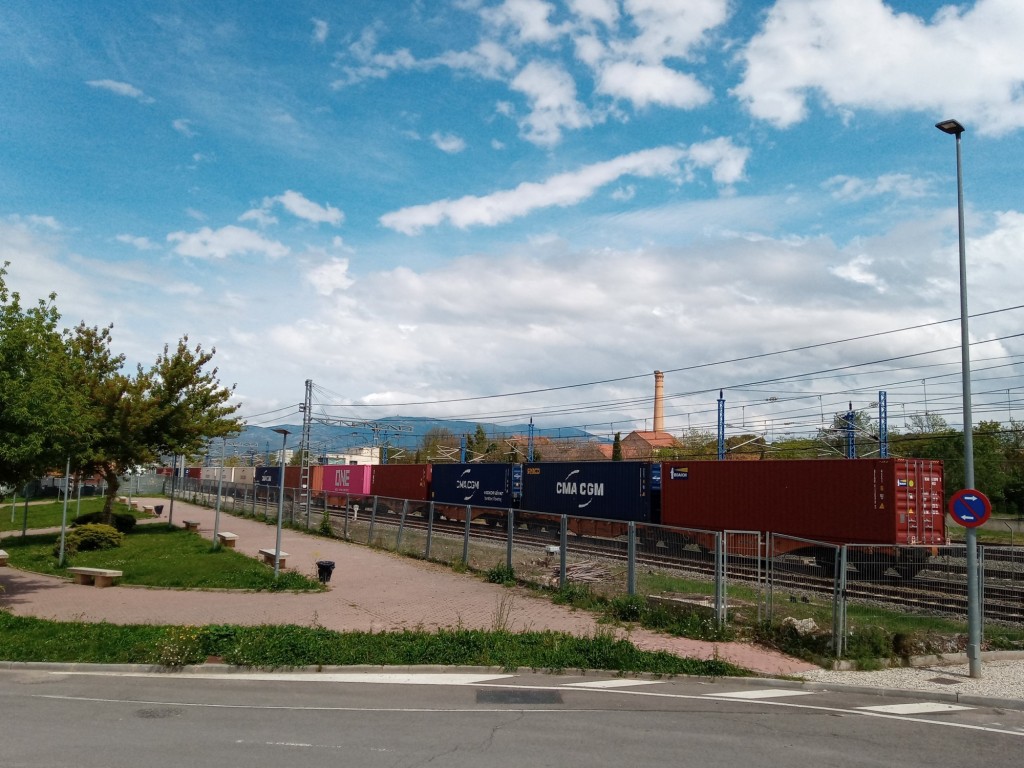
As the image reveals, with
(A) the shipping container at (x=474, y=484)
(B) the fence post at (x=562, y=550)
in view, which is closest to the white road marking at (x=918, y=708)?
(B) the fence post at (x=562, y=550)

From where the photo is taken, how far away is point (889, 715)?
9.07 meters

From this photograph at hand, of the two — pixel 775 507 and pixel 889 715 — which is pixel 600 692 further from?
pixel 775 507

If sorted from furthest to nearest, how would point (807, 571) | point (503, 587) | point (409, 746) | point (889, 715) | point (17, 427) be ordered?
point (807, 571) < point (503, 587) < point (17, 427) < point (889, 715) < point (409, 746)

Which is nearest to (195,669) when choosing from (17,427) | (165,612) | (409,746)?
(165,612)

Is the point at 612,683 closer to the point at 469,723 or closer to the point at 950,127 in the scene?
the point at 469,723

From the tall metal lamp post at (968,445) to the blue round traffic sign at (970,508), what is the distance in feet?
0.54

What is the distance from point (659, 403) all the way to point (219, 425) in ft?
220

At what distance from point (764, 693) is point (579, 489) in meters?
21.8

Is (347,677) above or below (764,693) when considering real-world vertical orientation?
below

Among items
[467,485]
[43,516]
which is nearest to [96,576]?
[467,485]

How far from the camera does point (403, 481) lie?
45.3 m

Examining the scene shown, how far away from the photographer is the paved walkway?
13055 mm

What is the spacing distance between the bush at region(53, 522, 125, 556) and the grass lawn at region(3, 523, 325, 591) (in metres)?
0.31

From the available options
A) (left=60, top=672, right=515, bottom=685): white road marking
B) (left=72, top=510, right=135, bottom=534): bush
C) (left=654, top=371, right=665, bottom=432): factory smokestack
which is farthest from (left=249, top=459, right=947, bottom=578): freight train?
(left=654, top=371, right=665, bottom=432): factory smokestack
